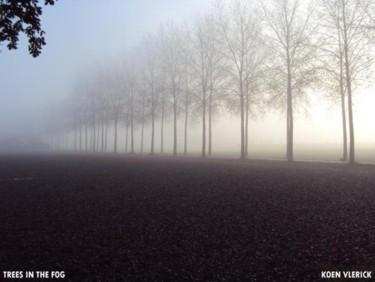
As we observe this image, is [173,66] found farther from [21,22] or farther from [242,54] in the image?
[21,22]

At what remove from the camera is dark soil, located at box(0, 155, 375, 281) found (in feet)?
17.5

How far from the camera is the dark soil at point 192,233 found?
17.5 ft

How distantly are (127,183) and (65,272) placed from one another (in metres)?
9.58

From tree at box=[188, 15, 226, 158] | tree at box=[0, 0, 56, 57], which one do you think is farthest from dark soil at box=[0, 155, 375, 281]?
tree at box=[188, 15, 226, 158]

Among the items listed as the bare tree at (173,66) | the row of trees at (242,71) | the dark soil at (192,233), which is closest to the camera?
the dark soil at (192,233)

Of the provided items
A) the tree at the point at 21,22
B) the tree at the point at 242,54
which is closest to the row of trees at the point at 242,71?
the tree at the point at 242,54

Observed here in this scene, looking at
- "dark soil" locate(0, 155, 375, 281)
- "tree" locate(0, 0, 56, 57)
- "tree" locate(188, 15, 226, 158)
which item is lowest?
"dark soil" locate(0, 155, 375, 281)

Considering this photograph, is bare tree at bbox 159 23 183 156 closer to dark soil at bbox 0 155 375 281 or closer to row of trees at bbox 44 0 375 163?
row of trees at bbox 44 0 375 163

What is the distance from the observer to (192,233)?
7.05 m

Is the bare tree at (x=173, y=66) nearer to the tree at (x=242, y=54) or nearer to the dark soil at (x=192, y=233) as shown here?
the tree at (x=242, y=54)

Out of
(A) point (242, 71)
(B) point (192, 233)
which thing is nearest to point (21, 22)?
(B) point (192, 233)

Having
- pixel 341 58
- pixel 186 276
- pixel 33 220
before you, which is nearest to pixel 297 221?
pixel 186 276

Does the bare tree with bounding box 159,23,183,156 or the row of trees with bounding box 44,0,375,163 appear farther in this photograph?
the bare tree with bounding box 159,23,183,156

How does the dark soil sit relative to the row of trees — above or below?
below
